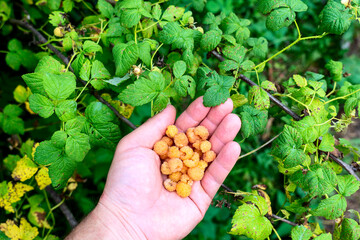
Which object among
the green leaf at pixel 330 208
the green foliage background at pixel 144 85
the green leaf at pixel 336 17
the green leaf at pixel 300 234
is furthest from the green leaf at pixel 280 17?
the green leaf at pixel 300 234

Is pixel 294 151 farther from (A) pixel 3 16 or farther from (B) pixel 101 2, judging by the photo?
(A) pixel 3 16

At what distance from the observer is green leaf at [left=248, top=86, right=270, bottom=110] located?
5.79ft

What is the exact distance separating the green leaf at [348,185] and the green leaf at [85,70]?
165 centimetres

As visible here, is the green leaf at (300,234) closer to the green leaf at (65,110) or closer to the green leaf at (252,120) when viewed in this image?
the green leaf at (252,120)

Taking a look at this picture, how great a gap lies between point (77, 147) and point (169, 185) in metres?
0.66

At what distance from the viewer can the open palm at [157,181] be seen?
1718 millimetres

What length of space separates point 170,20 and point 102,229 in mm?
1385

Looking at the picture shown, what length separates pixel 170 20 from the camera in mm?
1807

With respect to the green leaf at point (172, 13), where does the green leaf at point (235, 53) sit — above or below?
below

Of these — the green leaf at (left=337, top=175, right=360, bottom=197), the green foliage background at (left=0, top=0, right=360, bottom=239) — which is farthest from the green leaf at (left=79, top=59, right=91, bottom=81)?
the green leaf at (left=337, top=175, right=360, bottom=197)

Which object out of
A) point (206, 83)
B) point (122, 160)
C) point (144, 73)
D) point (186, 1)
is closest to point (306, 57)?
point (186, 1)

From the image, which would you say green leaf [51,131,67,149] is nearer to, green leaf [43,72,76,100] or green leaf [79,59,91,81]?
green leaf [43,72,76,100]

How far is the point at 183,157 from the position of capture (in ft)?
6.19

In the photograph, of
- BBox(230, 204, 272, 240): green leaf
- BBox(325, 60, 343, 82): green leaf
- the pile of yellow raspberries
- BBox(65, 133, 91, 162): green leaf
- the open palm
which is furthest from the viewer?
BBox(325, 60, 343, 82): green leaf
